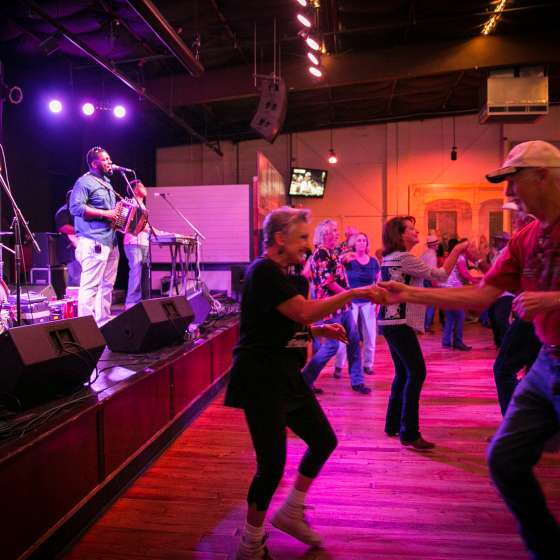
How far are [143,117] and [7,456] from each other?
31.0 feet

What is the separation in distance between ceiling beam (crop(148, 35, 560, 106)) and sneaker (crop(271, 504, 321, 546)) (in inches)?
303

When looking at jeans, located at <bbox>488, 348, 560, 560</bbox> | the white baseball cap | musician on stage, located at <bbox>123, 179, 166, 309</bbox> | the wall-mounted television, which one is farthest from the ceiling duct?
jeans, located at <bbox>488, 348, 560, 560</bbox>

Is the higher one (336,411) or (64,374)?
(64,374)

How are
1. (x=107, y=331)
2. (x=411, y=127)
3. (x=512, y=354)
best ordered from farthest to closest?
(x=411, y=127)
(x=107, y=331)
(x=512, y=354)

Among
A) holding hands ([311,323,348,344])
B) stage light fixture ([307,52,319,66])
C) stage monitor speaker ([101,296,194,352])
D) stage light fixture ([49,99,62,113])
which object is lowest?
stage monitor speaker ([101,296,194,352])

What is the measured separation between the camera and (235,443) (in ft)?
12.0

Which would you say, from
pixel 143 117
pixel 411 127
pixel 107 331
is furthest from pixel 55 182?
pixel 411 127

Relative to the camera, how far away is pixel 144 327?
397 cm

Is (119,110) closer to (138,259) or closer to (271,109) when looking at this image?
(271,109)

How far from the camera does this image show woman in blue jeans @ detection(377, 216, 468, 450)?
341 centimetres

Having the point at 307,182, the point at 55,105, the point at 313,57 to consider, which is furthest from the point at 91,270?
the point at 307,182

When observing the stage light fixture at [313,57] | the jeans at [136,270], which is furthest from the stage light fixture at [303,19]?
the jeans at [136,270]

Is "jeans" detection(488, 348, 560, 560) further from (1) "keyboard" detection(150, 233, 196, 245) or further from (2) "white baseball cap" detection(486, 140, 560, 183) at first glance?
(1) "keyboard" detection(150, 233, 196, 245)

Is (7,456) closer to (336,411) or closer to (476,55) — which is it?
(336,411)
